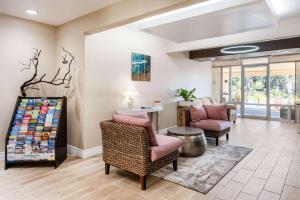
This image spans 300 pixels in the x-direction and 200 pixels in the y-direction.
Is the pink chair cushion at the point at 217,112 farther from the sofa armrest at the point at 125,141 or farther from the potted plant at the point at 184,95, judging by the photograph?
the sofa armrest at the point at 125,141

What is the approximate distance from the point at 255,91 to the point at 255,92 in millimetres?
42

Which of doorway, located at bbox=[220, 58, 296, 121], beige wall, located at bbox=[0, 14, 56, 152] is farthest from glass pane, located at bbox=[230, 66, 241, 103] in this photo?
beige wall, located at bbox=[0, 14, 56, 152]

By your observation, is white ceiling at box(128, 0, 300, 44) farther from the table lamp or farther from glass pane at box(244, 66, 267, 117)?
glass pane at box(244, 66, 267, 117)

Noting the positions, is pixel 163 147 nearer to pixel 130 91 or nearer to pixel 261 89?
pixel 130 91

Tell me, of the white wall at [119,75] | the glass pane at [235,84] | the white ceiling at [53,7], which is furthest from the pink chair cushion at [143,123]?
the glass pane at [235,84]

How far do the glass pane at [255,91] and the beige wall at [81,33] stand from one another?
23.9ft

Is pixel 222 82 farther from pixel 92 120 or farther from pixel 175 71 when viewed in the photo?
pixel 92 120

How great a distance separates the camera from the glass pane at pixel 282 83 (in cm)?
783

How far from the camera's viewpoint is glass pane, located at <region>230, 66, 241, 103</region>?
9.09 metres

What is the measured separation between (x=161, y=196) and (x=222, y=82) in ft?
26.5

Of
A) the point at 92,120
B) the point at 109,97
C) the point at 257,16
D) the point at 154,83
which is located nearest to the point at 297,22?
the point at 257,16

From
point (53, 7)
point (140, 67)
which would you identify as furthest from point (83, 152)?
point (53, 7)

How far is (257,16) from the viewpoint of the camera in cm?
334

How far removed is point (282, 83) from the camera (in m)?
7.96
